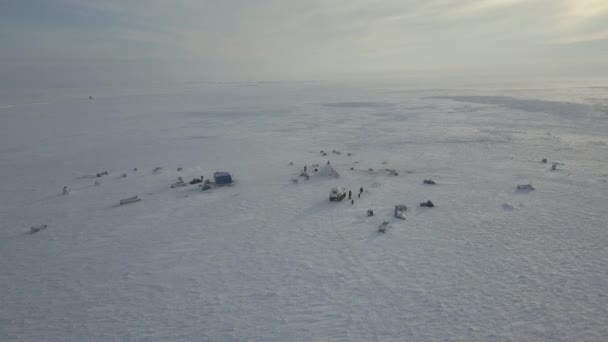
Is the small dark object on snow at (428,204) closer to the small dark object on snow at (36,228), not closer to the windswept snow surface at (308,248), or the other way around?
the windswept snow surface at (308,248)

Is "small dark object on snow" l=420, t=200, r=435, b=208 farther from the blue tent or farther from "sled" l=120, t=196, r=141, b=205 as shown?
"sled" l=120, t=196, r=141, b=205

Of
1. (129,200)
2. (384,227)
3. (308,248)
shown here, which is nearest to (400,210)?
(384,227)

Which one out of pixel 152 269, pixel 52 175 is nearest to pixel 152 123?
pixel 52 175

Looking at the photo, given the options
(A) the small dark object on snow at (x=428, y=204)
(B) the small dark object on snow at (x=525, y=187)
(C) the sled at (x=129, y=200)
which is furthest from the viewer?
(B) the small dark object on snow at (x=525, y=187)

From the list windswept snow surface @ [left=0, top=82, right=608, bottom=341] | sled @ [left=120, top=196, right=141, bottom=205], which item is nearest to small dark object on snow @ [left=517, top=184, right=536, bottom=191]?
windswept snow surface @ [left=0, top=82, right=608, bottom=341]

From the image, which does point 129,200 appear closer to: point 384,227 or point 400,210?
point 384,227

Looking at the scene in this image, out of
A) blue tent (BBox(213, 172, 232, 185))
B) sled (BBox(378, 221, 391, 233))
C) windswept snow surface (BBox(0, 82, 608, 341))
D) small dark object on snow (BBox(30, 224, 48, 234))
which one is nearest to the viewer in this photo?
windswept snow surface (BBox(0, 82, 608, 341))

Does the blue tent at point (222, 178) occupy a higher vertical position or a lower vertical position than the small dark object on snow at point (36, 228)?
higher

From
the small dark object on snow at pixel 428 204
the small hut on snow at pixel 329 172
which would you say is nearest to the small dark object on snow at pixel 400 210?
the small dark object on snow at pixel 428 204
